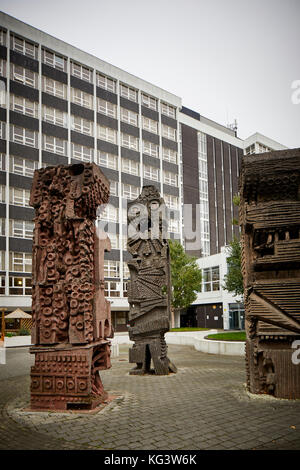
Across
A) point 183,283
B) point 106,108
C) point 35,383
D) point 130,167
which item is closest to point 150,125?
point 106,108

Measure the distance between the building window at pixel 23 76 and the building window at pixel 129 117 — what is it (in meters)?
9.77

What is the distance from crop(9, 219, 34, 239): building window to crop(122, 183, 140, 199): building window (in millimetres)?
10697

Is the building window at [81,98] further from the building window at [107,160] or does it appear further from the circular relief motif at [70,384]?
the circular relief motif at [70,384]

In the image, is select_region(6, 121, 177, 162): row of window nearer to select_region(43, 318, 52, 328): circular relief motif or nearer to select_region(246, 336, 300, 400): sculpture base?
select_region(43, 318, 52, 328): circular relief motif

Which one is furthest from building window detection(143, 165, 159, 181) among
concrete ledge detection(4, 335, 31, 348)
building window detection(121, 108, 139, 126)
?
concrete ledge detection(4, 335, 31, 348)

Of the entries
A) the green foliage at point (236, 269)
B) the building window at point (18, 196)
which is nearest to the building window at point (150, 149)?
the building window at point (18, 196)

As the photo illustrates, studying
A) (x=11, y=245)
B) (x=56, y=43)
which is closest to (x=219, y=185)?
(x=56, y=43)

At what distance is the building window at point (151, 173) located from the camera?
139 feet

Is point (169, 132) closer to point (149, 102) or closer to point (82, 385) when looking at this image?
point (149, 102)

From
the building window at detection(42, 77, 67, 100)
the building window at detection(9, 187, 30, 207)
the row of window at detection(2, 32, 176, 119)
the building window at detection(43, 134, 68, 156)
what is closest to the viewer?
the building window at detection(9, 187, 30, 207)

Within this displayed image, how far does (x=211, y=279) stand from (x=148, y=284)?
31.5 metres

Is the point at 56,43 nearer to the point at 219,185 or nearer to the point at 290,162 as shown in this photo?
the point at 219,185

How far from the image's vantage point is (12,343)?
80.9 feet

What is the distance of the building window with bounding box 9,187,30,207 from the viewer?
32812mm
